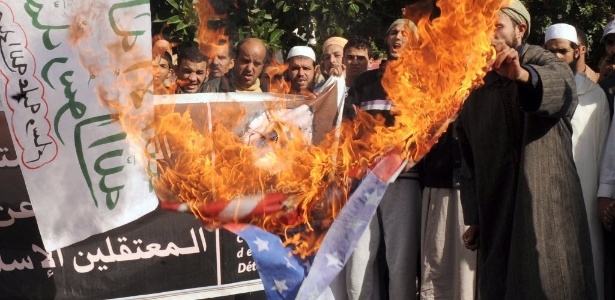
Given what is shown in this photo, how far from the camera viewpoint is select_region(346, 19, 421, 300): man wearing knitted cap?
6.37m

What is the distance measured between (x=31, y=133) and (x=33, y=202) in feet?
1.25

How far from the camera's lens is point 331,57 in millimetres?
6762

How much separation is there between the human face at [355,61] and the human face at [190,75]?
1192 mm

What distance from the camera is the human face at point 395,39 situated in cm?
589

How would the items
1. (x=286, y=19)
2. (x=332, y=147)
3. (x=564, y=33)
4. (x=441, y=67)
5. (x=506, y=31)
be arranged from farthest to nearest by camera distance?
(x=564, y=33), (x=286, y=19), (x=332, y=147), (x=506, y=31), (x=441, y=67)

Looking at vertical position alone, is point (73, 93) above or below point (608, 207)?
above

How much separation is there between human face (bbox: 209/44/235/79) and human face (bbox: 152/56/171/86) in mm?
296

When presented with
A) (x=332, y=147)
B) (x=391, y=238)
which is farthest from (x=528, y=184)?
(x=391, y=238)

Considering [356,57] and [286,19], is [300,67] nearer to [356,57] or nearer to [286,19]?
[356,57]

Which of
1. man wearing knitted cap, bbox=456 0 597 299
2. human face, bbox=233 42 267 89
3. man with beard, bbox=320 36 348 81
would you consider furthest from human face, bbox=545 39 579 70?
human face, bbox=233 42 267 89

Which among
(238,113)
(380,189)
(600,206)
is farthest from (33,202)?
(600,206)

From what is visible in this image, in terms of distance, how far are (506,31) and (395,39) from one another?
136 centimetres

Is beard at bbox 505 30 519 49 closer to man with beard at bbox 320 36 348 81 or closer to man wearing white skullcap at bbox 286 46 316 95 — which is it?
man wearing white skullcap at bbox 286 46 316 95

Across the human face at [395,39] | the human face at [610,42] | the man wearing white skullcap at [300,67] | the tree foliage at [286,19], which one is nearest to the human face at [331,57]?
the tree foliage at [286,19]
